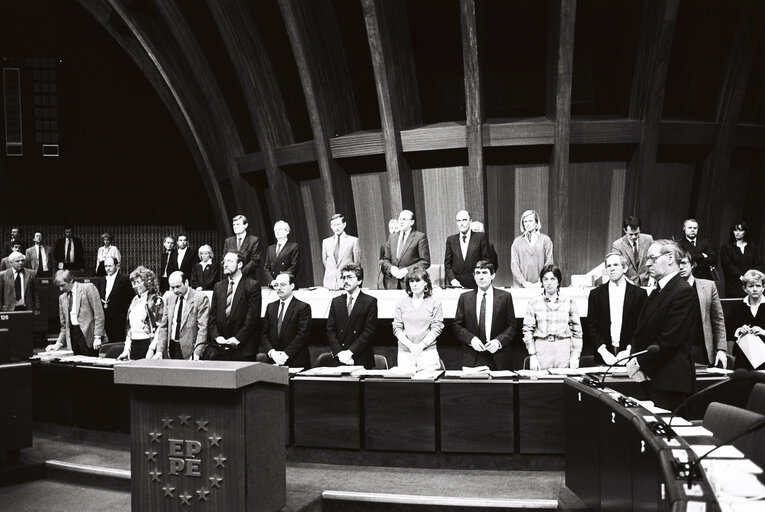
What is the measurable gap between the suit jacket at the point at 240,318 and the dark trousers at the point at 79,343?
5.84 feet

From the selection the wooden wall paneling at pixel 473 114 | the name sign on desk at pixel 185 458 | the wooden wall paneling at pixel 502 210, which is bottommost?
the name sign on desk at pixel 185 458

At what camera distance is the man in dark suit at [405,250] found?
821 centimetres

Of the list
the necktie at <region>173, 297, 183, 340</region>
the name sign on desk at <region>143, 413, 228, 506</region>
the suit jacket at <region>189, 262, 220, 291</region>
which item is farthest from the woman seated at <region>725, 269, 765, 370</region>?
the suit jacket at <region>189, 262, 220, 291</region>

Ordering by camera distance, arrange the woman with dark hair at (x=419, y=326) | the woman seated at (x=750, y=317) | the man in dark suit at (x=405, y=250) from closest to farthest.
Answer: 1. the woman seated at (x=750, y=317)
2. the woman with dark hair at (x=419, y=326)
3. the man in dark suit at (x=405, y=250)

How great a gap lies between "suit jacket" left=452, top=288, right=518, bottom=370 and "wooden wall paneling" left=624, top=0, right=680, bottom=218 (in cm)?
523

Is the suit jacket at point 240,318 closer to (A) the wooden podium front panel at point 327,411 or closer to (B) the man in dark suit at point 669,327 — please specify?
(A) the wooden podium front panel at point 327,411

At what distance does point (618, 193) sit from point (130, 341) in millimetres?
7499

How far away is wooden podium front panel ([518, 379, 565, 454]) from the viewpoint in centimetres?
503

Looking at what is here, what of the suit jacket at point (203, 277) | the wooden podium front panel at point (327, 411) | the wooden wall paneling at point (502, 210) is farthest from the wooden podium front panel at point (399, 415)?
the wooden wall paneling at point (502, 210)

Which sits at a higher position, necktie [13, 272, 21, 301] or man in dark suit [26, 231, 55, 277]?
man in dark suit [26, 231, 55, 277]

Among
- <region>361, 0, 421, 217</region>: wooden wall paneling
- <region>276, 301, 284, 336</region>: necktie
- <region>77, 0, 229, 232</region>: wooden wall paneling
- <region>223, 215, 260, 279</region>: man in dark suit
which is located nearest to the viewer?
<region>276, 301, 284, 336</region>: necktie

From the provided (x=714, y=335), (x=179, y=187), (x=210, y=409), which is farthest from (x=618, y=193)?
(x=179, y=187)

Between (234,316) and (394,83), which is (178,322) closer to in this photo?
(234,316)

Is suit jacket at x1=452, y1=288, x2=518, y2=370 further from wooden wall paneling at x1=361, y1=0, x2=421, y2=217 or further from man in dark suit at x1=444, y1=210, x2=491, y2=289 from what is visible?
wooden wall paneling at x1=361, y1=0, x2=421, y2=217
